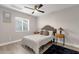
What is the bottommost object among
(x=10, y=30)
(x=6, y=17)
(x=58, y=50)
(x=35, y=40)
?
(x=58, y=50)

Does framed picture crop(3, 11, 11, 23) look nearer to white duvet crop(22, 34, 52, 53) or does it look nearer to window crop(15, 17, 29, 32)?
window crop(15, 17, 29, 32)

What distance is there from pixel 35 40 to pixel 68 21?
0.68 metres

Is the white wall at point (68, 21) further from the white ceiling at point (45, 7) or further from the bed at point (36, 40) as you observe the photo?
the bed at point (36, 40)

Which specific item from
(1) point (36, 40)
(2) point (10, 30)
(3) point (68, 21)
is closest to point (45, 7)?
(3) point (68, 21)

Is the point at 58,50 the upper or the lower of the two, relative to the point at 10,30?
lower

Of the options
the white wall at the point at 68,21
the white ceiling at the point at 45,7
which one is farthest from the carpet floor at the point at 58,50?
the white ceiling at the point at 45,7

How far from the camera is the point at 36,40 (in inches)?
51.4

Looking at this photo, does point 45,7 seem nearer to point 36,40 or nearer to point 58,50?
point 36,40

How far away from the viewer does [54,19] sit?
142cm

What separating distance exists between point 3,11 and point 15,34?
0.44m

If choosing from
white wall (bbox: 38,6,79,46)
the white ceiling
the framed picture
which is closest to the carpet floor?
white wall (bbox: 38,6,79,46)

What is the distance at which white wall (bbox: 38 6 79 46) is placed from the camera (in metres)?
1.26
